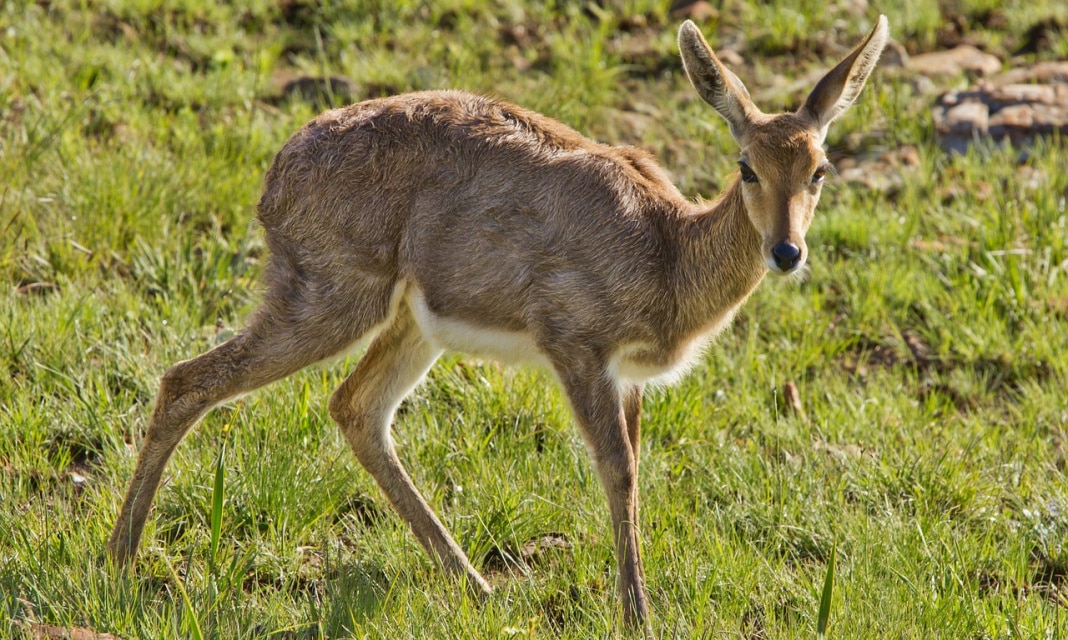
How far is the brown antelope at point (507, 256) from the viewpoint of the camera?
472 cm

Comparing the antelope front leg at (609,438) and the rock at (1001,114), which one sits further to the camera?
the rock at (1001,114)

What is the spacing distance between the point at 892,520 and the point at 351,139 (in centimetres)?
251

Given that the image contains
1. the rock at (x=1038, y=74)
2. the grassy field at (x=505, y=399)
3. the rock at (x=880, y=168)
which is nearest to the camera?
the grassy field at (x=505, y=399)

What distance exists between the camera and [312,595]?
4.66m

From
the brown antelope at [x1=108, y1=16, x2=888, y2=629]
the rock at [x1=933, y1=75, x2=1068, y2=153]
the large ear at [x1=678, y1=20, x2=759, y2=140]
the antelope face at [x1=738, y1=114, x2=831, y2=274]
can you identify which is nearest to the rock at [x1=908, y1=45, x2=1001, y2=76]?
the rock at [x1=933, y1=75, x2=1068, y2=153]

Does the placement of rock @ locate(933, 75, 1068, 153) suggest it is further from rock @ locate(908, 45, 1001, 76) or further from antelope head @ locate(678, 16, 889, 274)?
antelope head @ locate(678, 16, 889, 274)

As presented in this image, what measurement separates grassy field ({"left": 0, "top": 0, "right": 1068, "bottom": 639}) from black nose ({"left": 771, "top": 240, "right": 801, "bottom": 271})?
1.07 meters

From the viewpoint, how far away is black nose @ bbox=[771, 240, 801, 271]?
14.5ft

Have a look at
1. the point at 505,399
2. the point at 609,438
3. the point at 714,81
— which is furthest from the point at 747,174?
the point at 505,399

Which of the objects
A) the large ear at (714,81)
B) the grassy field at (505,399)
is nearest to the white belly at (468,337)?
the grassy field at (505,399)

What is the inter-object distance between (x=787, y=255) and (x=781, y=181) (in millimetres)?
323

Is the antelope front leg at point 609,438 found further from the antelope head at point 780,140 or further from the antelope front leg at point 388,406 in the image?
the antelope head at point 780,140

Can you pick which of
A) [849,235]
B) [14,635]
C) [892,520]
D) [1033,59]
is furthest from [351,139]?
[1033,59]

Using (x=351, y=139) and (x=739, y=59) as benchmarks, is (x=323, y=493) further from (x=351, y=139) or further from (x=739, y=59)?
(x=739, y=59)
